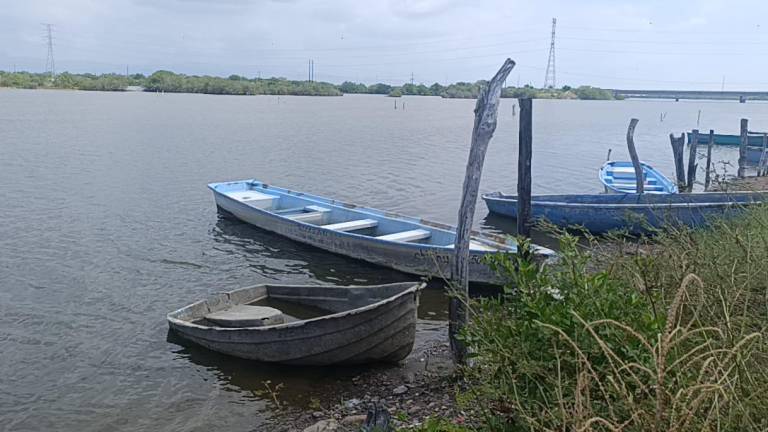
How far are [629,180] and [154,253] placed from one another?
15328 millimetres

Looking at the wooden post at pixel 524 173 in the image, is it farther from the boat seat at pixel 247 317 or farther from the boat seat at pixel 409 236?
the boat seat at pixel 247 317

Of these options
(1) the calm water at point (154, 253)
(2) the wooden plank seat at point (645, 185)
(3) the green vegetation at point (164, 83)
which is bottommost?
(1) the calm water at point (154, 253)

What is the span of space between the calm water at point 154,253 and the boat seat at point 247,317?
0.53 m

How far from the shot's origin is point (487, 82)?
26.6 ft

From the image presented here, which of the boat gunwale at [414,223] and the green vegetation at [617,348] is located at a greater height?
the green vegetation at [617,348]

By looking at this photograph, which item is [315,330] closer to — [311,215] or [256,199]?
[311,215]

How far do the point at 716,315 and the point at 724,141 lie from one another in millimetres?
43719

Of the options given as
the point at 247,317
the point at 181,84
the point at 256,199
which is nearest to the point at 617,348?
the point at 247,317

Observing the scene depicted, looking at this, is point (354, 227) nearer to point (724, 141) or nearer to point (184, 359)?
point (184, 359)

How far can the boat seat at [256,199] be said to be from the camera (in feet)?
57.2

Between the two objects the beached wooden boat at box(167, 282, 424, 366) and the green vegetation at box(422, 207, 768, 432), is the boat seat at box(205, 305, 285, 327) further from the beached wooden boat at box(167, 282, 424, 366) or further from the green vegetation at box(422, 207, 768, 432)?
the green vegetation at box(422, 207, 768, 432)

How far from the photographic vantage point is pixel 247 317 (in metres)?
9.50

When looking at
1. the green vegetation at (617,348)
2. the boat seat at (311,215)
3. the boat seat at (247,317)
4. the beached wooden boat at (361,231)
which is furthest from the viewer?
the boat seat at (311,215)

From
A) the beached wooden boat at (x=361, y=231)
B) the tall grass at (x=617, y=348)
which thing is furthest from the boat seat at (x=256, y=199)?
the tall grass at (x=617, y=348)
